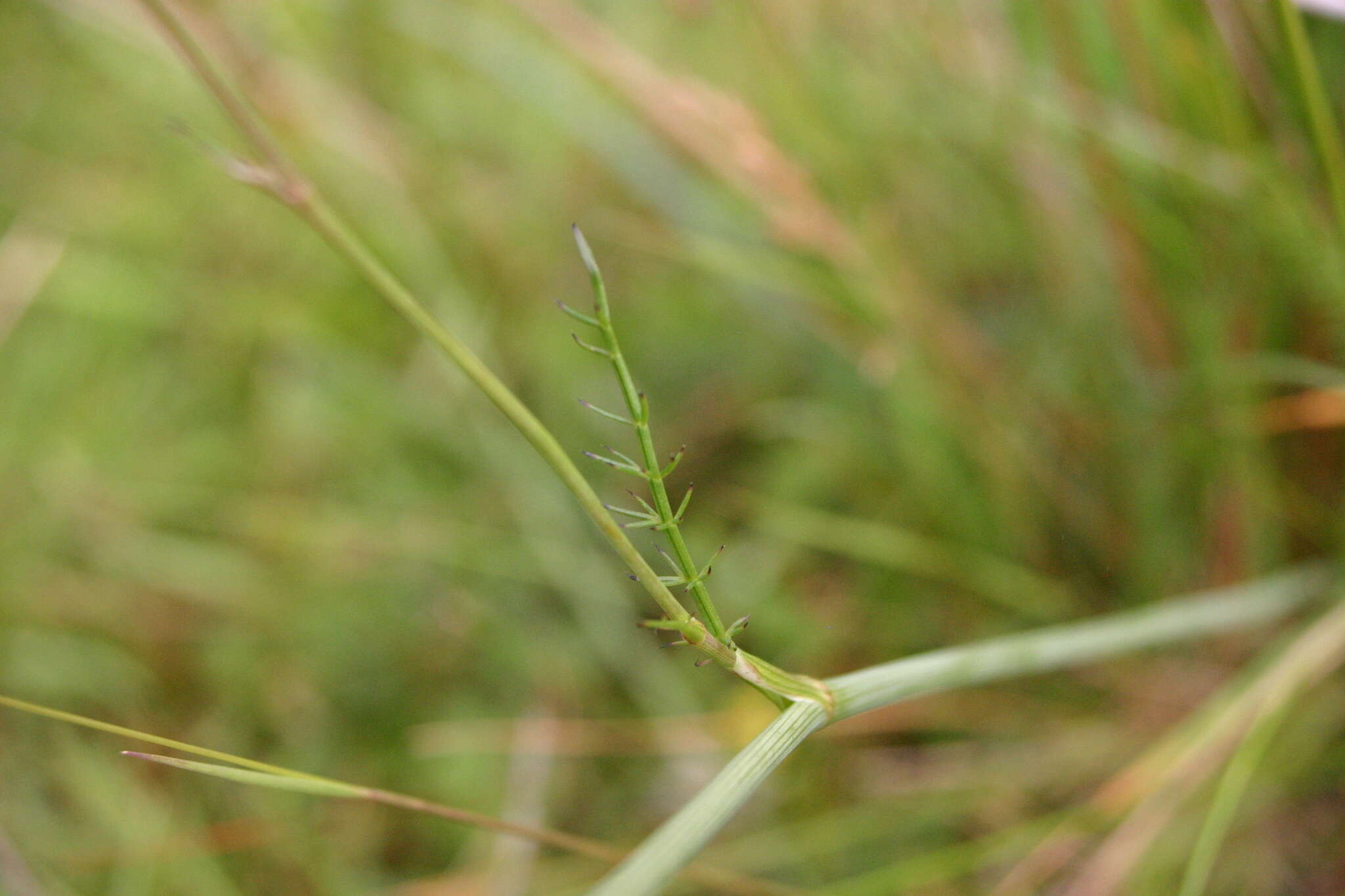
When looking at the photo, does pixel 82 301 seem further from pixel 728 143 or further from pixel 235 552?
pixel 728 143

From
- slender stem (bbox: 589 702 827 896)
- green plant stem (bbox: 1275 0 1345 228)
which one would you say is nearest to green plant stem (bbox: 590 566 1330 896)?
slender stem (bbox: 589 702 827 896)

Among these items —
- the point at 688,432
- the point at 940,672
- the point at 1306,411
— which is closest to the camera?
the point at 940,672

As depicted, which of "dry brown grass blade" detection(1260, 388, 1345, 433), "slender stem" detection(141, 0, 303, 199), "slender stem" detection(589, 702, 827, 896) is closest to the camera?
"slender stem" detection(589, 702, 827, 896)

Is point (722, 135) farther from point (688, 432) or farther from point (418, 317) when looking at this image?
point (418, 317)

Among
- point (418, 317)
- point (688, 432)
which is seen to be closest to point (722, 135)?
point (688, 432)

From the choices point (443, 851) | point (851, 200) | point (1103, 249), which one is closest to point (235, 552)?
point (443, 851)

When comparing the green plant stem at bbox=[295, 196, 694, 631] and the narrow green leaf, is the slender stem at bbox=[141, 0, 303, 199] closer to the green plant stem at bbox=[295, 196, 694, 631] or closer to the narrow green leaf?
the green plant stem at bbox=[295, 196, 694, 631]
